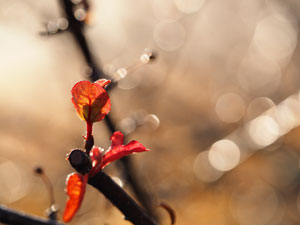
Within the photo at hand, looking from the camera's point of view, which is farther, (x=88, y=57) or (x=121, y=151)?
(x=88, y=57)

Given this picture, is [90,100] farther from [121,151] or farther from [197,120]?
[197,120]

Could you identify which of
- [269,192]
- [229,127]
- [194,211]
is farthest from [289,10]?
[194,211]

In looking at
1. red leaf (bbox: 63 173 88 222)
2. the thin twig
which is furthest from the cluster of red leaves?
the thin twig

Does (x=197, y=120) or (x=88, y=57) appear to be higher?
(x=88, y=57)

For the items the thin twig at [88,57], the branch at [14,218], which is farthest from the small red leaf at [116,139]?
the thin twig at [88,57]

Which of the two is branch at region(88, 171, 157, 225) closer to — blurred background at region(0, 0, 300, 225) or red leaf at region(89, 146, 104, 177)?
red leaf at region(89, 146, 104, 177)

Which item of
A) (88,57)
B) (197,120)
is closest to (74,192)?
(88,57)
